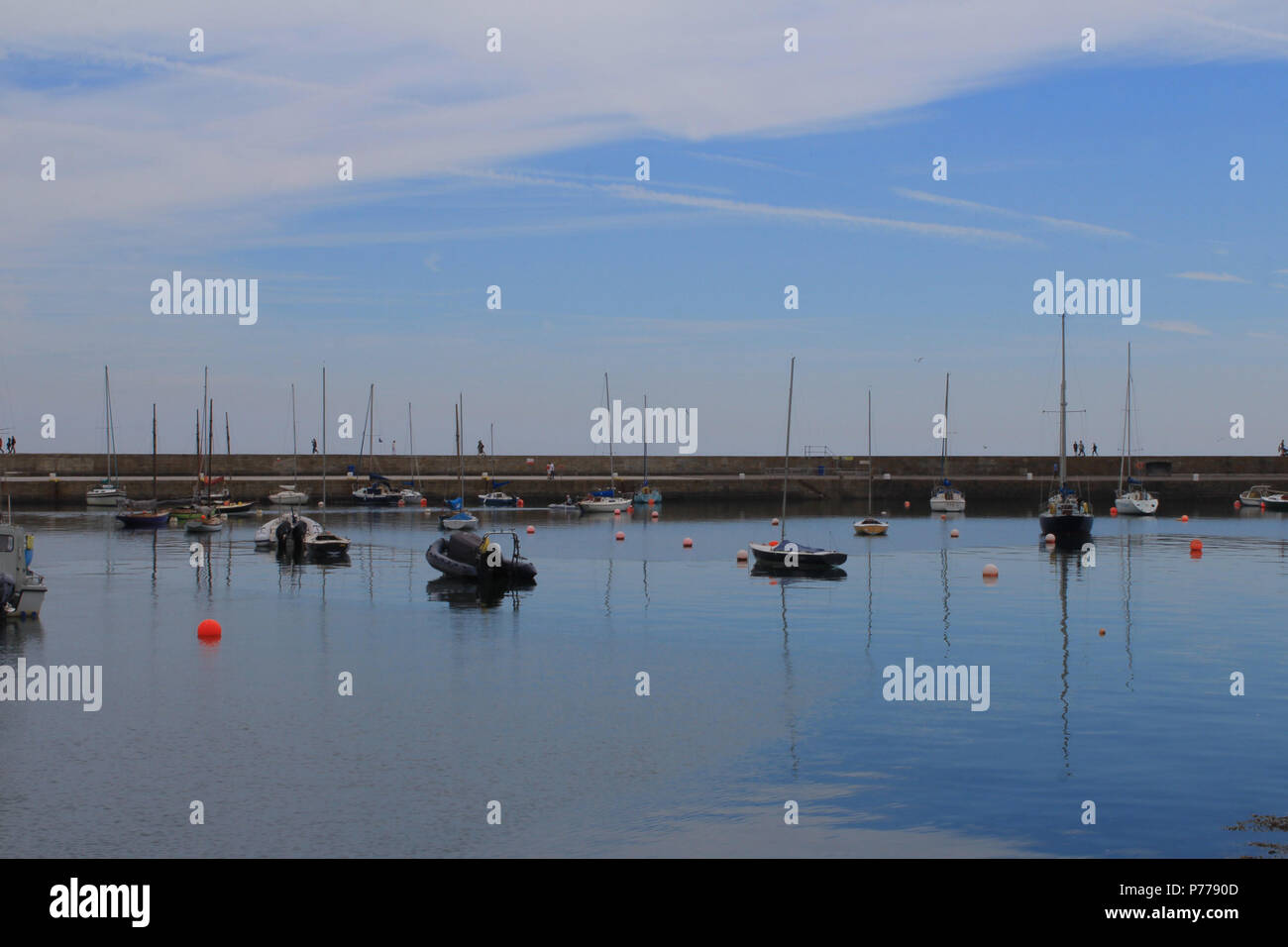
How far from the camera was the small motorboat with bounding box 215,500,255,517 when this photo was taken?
9556 centimetres

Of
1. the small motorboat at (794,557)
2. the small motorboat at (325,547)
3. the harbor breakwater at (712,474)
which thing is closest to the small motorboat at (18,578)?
the small motorboat at (325,547)

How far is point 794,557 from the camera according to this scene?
56188 millimetres

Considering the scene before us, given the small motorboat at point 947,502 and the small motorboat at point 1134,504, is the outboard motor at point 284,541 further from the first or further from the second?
the small motorboat at point 1134,504

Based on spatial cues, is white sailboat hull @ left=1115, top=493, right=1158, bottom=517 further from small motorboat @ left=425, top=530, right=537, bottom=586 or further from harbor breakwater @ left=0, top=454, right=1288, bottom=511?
small motorboat @ left=425, top=530, right=537, bottom=586

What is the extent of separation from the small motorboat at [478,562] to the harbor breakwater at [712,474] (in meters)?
63.6

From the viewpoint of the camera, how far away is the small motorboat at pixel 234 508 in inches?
3762

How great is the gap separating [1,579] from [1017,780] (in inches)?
1171

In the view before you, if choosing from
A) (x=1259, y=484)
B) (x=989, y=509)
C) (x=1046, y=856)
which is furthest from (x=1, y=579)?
(x=1259, y=484)

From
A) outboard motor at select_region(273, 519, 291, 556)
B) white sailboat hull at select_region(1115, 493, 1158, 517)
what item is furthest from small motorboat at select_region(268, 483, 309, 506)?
white sailboat hull at select_region(1115, 493, 1158, 517)

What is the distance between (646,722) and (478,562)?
25709 millimetres

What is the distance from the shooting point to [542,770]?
21.1m

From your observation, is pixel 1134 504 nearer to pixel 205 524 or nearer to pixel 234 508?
pixel 205 524
